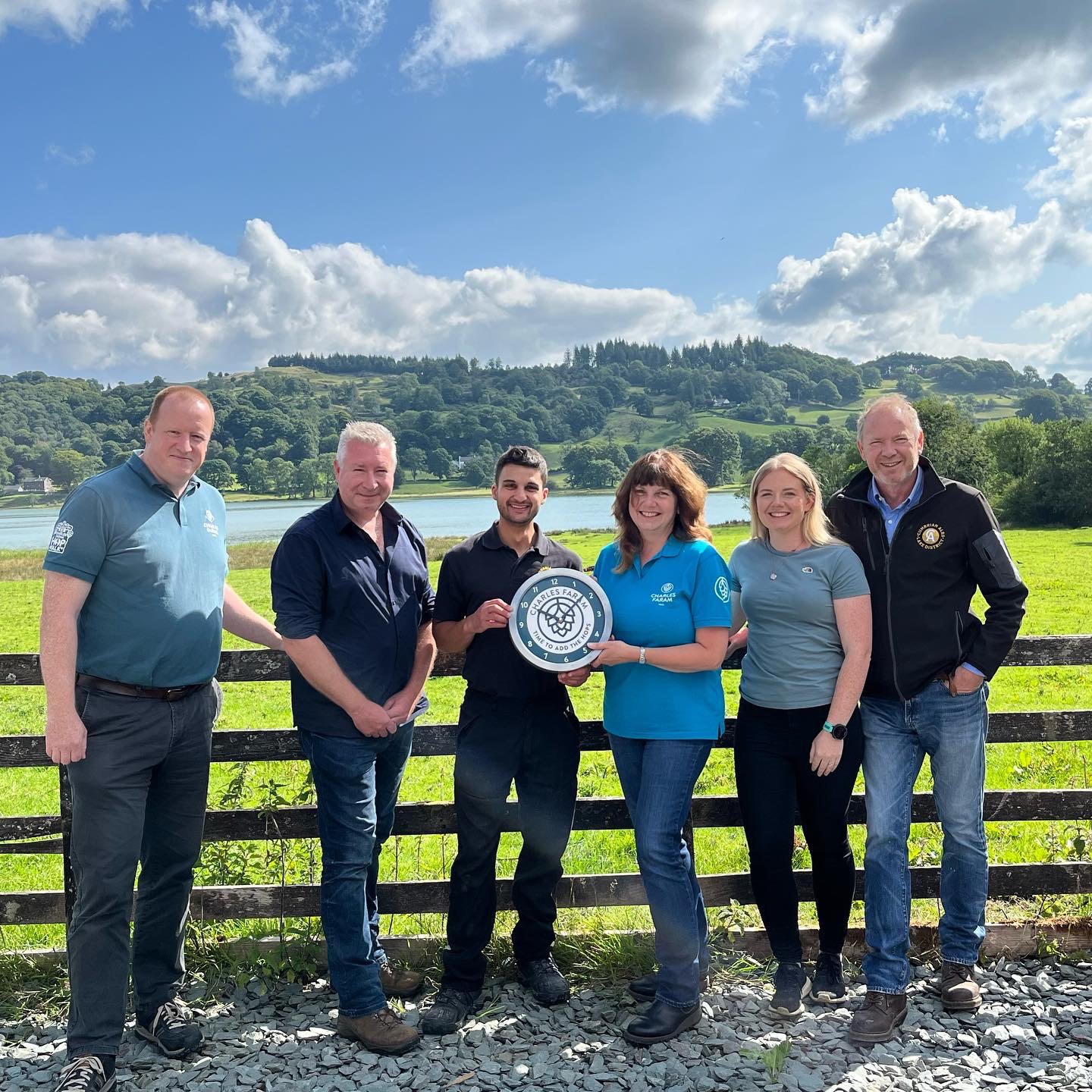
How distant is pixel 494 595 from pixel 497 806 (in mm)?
1011

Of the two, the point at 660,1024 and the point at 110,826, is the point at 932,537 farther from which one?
the point at 110,826

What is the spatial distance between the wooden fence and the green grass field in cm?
16

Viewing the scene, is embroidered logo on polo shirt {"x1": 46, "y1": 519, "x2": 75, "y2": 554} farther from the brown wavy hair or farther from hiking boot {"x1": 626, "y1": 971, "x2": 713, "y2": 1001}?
hiking boot {"x1": 626, "y1": 971, "x2": 713, "y2": 1001}

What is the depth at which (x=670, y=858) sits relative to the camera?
13.1 ft

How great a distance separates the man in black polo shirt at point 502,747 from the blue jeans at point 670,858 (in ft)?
1.49

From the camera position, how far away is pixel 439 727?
4582mm

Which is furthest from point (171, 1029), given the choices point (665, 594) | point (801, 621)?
point (801, 621)

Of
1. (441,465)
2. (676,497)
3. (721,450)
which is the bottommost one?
(676,497)

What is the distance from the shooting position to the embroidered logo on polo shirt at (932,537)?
4082 mm

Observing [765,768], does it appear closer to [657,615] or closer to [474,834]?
[657,615]

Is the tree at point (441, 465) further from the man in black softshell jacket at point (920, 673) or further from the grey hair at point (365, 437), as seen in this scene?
the man in black softshell jacket at point (920, 673)

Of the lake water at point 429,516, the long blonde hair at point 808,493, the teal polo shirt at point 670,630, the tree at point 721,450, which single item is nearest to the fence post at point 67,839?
the teal polo shirt at point 670,630

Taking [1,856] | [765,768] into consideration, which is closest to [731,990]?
[765,768]

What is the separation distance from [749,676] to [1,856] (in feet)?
22.3
